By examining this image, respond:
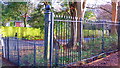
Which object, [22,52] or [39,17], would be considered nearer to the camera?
[22,52]

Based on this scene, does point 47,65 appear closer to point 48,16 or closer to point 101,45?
point 48,16

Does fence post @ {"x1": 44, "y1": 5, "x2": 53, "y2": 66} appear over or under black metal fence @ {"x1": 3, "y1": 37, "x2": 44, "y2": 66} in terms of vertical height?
over

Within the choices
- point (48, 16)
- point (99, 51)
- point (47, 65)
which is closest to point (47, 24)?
point (48, 16)

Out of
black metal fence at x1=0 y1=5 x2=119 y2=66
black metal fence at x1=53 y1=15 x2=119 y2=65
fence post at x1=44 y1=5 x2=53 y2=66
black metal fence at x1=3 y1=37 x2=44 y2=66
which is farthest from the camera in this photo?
black metal fence at x1=53 y1=15 x2=119 y2=65

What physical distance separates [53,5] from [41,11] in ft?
3.21

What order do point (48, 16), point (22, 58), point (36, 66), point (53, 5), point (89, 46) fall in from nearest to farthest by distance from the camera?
point (48, 16)
point (36, 66)
point (22, 58)
point (89, 46)
point (53, 5)

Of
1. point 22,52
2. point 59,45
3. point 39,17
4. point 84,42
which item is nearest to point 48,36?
point 59,45

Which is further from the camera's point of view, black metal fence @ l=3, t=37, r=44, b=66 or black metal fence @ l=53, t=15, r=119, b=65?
black metal fence @ l=53, t=15, r=119, b=65

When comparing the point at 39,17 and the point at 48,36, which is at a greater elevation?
the point at 39,17

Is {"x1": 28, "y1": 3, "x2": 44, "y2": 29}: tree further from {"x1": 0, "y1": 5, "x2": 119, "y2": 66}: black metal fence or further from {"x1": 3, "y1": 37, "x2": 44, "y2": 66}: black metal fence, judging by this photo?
{"x1": 3, "y1": 37, "x2": 44, "y2": 66}: black metal fence

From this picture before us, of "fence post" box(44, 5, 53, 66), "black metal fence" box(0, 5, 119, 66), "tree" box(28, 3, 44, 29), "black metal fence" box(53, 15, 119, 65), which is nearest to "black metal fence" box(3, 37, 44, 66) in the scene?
"black metal fence" box(0, 5, 119, 66)

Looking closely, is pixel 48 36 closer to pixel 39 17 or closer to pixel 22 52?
pixel 22 52

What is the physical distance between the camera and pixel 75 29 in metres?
7.26

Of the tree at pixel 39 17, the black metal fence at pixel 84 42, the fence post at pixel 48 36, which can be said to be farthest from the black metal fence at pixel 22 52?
the tree at pixel 39 17
